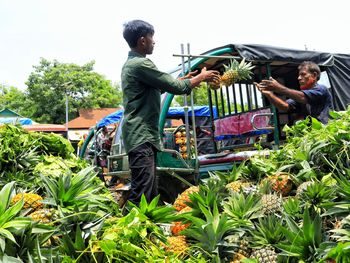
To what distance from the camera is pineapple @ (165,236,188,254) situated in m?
1.90

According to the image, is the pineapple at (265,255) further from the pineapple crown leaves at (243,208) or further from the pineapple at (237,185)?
the pineapple at (237,185)

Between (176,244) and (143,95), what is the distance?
81.1 inches

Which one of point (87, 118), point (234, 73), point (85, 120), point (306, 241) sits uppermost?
point (234, 73)

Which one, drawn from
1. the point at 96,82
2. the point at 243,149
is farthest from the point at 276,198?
the point at 96,82

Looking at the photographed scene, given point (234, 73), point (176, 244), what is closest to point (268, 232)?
point (176, 244)

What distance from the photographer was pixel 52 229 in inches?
67.4

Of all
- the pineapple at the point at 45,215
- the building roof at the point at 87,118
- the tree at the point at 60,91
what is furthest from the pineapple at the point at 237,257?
the tree at the point at 60,91

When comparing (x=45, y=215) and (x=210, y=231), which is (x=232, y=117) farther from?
(x=45, y=215)

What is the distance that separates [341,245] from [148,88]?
2.55 m

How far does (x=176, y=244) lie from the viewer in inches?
77.2

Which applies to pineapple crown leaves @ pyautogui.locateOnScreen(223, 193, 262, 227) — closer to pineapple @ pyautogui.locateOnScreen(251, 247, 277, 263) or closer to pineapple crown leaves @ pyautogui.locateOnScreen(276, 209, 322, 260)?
pineapple @ pyautogui.locateOnScreen(251, 247, 277, 263)

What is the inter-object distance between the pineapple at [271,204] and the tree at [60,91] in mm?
40467

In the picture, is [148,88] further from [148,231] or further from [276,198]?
[148,231]

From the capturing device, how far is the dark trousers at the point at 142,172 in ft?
11.7
